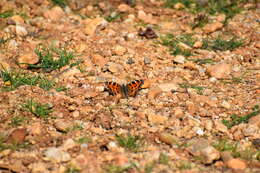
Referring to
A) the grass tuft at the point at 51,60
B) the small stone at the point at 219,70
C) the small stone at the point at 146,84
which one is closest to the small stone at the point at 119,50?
the grass tuft at the point at 51,60

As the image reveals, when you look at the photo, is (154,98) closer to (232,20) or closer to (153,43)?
(153,43)

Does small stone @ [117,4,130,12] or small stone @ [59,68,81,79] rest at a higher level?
small stone @ [117,4,130,12]

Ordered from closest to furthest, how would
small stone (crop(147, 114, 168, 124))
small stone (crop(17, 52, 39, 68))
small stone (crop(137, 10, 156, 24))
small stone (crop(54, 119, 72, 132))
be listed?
1. small stone (crop(54, 119, 72, 132))
2. small stone (crop(147, 114, 168, 124))
3. small stone (crop(17, 52, 39, 68))
4. small stone (crop(137, 10, 156, 24))

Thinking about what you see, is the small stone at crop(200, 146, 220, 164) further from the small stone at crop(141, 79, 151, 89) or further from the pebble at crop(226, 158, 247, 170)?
the small stone at crop(141, 79, 151, 89)

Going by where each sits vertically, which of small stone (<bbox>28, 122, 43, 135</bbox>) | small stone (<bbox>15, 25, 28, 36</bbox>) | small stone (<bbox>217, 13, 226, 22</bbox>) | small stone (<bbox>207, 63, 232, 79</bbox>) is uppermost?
small stone (<bbox>15, 25, 28, 36</bbox>)

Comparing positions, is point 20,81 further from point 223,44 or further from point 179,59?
point 223,44

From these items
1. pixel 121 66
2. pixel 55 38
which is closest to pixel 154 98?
pixel 121 66

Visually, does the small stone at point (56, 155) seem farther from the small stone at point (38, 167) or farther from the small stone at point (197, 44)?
the small stone at point (197, 44)

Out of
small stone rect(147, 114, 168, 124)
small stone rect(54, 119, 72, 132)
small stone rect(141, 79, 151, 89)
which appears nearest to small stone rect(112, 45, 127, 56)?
small stone rect(141, 79, 151, 89)
